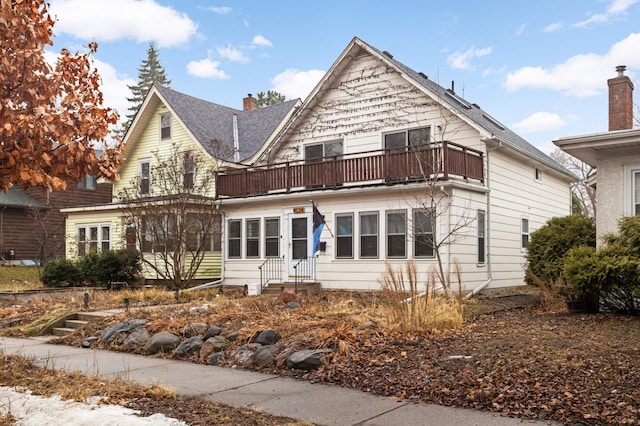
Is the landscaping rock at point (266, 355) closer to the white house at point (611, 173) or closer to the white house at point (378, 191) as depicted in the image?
the white house at point (378, 191)

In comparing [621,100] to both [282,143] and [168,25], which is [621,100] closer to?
[282,143]

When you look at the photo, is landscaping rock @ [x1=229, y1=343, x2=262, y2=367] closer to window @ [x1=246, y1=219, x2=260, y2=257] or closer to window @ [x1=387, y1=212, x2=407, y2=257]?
window @ [x1=387, y1=212, x2=407, y2=257]

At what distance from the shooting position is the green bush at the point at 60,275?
77.3 ft

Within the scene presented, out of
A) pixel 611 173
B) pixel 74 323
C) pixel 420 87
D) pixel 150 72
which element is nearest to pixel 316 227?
pixel 420 87

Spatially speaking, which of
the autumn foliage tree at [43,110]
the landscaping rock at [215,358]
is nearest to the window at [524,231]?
the landscaping rock at [215,358]

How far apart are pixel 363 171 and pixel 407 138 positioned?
2.05m

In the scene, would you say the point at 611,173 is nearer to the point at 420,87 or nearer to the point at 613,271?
the point at 613,271

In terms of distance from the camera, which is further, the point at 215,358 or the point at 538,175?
the point at 538,175

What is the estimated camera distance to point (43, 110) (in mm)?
6832

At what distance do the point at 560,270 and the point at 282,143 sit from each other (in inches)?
436

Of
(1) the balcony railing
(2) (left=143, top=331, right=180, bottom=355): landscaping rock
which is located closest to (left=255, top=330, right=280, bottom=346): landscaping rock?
(2) (left=143, top=331, right=180, bottom=355): landscaping rock

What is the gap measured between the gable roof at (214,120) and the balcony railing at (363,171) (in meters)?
3.77

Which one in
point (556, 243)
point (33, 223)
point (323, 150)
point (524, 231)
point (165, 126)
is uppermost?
point (165, 126)

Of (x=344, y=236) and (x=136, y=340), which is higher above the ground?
(x=344, y=236)
